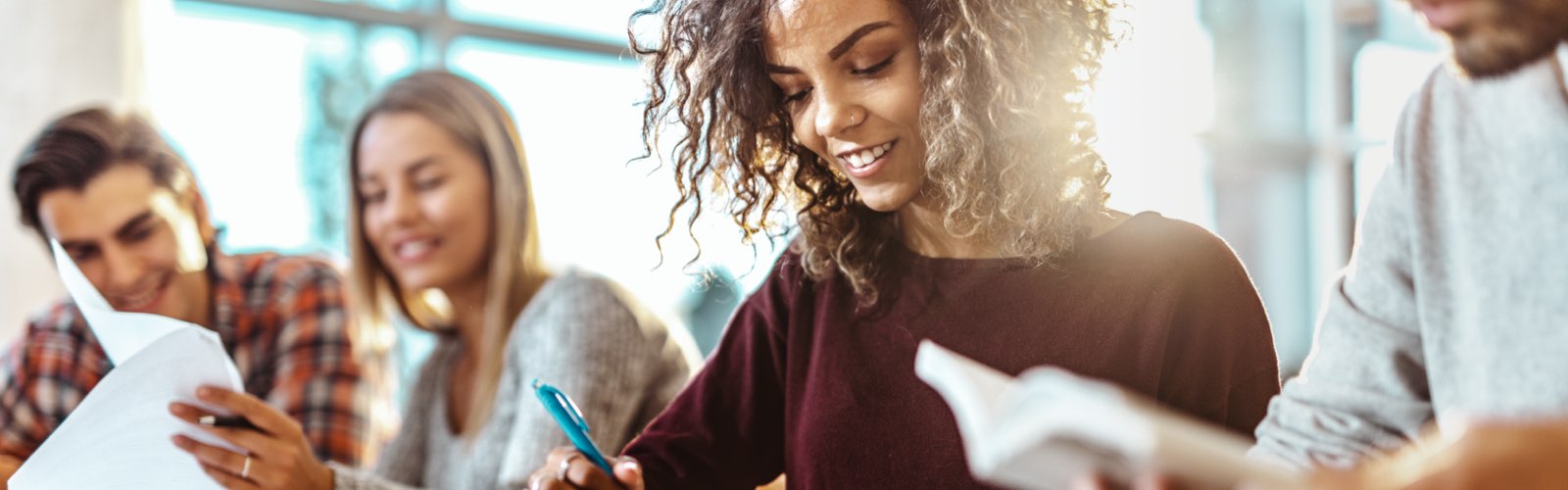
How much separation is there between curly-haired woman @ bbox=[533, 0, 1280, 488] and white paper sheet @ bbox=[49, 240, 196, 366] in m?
0.33

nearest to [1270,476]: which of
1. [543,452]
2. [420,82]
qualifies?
[543,452]

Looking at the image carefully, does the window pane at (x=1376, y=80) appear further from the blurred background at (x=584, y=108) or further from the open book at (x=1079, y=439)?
the open book at (x=1079, y=439)

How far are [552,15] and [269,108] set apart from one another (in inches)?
Answer: 29.5

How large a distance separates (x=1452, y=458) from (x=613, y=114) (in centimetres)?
269

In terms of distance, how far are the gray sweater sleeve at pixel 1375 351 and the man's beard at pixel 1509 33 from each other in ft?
0.21

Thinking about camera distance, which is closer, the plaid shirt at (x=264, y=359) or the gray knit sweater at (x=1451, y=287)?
the gray knit sweater at (x=1451, y=287)

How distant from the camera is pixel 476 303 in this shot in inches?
63.2

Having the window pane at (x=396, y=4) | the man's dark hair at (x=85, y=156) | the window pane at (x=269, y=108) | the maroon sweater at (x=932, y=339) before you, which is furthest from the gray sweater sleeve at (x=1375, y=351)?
the window pane at (x=396, y=4)

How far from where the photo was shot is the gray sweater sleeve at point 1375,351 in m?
0.68

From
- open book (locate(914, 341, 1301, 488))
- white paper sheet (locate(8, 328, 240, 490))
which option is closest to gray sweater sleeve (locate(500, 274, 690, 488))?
white paper sheet (locate(8, 328, 240, 490))

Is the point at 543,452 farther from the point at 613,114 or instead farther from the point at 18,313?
the point at 613,114

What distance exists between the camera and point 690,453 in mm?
1064

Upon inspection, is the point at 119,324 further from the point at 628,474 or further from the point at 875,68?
the point at 875,68

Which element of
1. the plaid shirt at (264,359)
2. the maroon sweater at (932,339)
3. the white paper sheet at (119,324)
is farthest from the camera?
the plaid shirt at (264,359)
